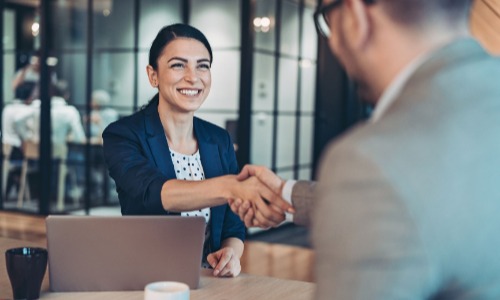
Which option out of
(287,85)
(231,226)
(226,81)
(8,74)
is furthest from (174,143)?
(8,74)

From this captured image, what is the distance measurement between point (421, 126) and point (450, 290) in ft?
0.59

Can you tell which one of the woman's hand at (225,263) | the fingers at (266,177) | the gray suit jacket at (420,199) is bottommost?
the woman's hand at (225,263)

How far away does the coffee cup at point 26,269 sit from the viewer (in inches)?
51.6

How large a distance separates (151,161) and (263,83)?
3990mm

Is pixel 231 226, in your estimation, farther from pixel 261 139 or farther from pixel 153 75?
pixel 261 139

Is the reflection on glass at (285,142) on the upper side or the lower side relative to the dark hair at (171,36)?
lower

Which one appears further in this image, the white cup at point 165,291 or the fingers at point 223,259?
the fingers at point 223,259

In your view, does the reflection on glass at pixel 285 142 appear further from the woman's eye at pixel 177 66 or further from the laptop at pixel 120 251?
the laptop at pixel 120 251

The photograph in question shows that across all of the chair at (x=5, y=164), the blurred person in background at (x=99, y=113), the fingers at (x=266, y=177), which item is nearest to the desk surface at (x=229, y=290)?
the fingers at (x=266, y=177)

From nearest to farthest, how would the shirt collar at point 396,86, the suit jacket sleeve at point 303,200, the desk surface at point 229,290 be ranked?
the shirt collar at point 396,86 < the suit jacket sleeve at point 303,200 < the desk surface at point 229,290

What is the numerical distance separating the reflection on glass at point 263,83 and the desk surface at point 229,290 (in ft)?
13.7

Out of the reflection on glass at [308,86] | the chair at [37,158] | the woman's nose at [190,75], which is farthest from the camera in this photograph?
the reflection on glass at [308,86]

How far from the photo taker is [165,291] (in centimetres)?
119

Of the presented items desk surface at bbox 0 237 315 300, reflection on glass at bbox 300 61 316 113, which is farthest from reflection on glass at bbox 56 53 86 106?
desk surface at bbox 0 237 315 300
